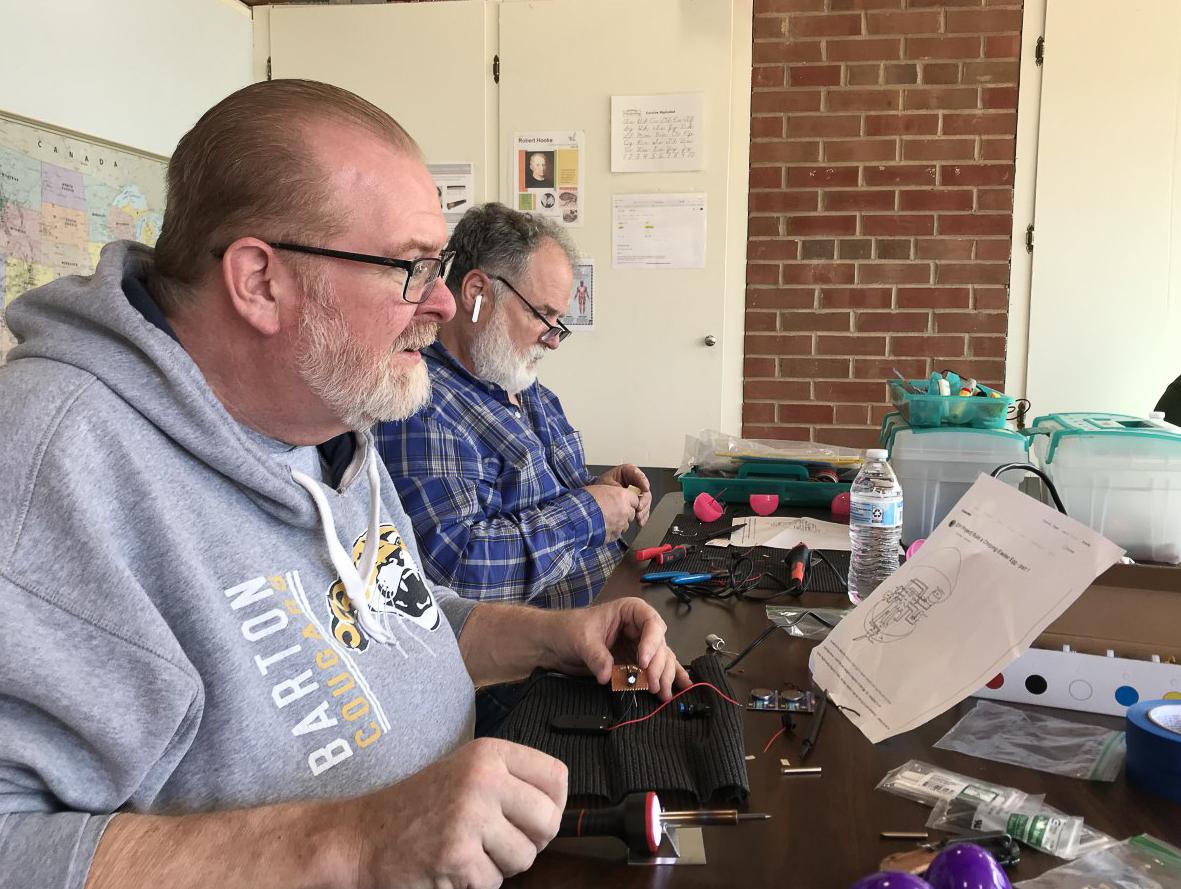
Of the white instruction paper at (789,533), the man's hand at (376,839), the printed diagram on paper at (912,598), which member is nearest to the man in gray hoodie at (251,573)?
the man's hand at (376,839)

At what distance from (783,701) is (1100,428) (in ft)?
2.53

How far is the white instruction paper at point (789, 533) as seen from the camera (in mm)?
1600

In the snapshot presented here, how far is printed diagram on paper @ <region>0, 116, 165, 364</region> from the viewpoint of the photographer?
2.25 m

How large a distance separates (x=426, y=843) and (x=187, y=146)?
72cm

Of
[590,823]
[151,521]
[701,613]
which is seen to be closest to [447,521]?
[701,613]

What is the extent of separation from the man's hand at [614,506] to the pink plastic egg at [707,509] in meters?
0.21

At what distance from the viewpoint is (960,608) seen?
84cm

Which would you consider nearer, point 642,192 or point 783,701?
point 783,701

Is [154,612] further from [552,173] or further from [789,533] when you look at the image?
[552,173]

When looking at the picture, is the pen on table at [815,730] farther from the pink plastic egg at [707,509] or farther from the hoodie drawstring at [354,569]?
the pink plastic egg at [707,509]

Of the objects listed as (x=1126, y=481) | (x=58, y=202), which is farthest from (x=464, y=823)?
(x=58, y=202)

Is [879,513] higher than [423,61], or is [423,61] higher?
[423,61]

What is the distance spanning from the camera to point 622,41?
309cm


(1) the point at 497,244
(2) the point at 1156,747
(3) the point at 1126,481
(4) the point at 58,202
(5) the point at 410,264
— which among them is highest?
(4) the point at 58,202
